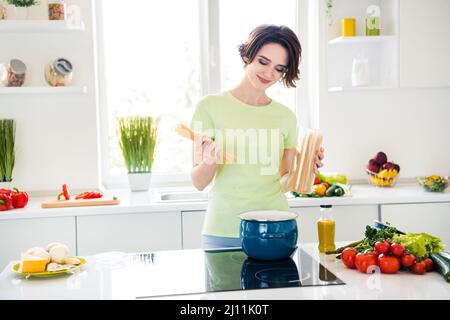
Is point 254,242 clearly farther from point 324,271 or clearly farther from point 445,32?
point 445,32

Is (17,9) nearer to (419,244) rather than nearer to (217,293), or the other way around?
(217,293)

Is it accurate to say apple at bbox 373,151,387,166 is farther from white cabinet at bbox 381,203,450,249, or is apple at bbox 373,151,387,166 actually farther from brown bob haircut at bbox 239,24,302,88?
brown bob haircut at bbox 239,24,302,88

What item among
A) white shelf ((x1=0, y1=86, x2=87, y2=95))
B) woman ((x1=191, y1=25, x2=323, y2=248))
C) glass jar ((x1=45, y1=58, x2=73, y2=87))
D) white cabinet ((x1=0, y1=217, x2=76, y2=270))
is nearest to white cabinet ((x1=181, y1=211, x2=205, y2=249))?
white cabinet ((x1=0, y1=217, x2=76, y2=270))

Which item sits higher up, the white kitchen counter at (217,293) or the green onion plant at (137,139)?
the green onion plant at (137,139)

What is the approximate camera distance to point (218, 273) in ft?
6.28

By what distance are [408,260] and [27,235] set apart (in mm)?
2162

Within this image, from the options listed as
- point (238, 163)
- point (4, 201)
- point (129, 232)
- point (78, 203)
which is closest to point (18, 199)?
point (4, 201)

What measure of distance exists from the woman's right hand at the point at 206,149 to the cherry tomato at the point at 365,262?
670mm

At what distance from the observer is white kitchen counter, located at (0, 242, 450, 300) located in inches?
65.9

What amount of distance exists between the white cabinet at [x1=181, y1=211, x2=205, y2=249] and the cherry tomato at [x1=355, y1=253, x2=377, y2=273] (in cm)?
155

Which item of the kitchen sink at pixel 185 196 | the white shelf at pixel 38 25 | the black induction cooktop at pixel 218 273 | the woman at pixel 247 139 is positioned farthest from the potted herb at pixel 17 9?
the black induction cooktop at pixel 218 273

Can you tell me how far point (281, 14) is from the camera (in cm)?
427

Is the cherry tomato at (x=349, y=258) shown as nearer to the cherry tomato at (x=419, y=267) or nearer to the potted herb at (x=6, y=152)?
the cherry tomato at (x=419, y=267)

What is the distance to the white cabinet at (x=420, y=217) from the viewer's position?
3496 millimetres
